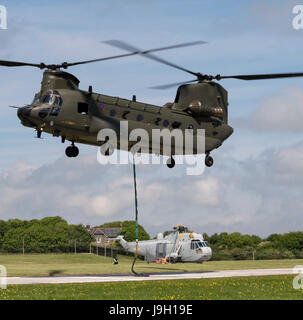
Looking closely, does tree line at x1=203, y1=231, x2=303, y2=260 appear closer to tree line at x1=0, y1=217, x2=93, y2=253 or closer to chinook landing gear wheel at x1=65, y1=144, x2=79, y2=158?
tree line at x1=0, y1=217, x2=93, y2=253

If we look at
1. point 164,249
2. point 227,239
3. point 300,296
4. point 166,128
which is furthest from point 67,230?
point 300,296

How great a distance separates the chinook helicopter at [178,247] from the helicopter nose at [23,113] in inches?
1095

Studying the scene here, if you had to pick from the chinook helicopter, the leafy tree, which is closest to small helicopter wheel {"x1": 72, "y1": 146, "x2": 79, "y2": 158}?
the chinook helicopter

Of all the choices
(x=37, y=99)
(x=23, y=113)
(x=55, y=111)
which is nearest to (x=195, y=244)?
(x=37, y=99)

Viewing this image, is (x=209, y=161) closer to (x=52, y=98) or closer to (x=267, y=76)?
(x=267, y=76)

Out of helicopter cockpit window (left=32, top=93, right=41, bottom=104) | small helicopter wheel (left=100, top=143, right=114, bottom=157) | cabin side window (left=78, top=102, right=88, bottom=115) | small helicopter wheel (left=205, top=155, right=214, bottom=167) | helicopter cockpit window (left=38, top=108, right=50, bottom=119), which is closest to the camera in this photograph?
helicopter cockpit window (left=38, top=108, right=50, bottom=119)

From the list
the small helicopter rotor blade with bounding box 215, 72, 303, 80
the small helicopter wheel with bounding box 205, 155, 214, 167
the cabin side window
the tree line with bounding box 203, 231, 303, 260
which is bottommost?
the tree line with bounding box 203, 231, 303, 260

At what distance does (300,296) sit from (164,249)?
32892 mm

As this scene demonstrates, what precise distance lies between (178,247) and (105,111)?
1041 inches

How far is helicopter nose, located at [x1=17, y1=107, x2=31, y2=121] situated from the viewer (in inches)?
1122

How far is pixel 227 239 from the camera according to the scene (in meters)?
98.4

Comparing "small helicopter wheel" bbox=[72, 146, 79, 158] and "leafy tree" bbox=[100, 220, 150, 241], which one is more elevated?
"small helicopter wheel" bbox=[72, 146, 79, 158]

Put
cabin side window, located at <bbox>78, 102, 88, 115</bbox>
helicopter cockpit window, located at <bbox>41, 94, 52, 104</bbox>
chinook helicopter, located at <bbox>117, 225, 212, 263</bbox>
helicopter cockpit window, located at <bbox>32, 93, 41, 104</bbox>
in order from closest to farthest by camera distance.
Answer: helicopter cockpit window, located at <bbox>41, 94, 52, 104</bbox>
helicopter cockpit window, located at <bbox>32, 93, 41, 104</bbox>
cabin side window, located at <bbox>78, 102, 88, 115</bbox>
chinook helicopter, located at <bbox>117, 225, 212, 263</bbox>
